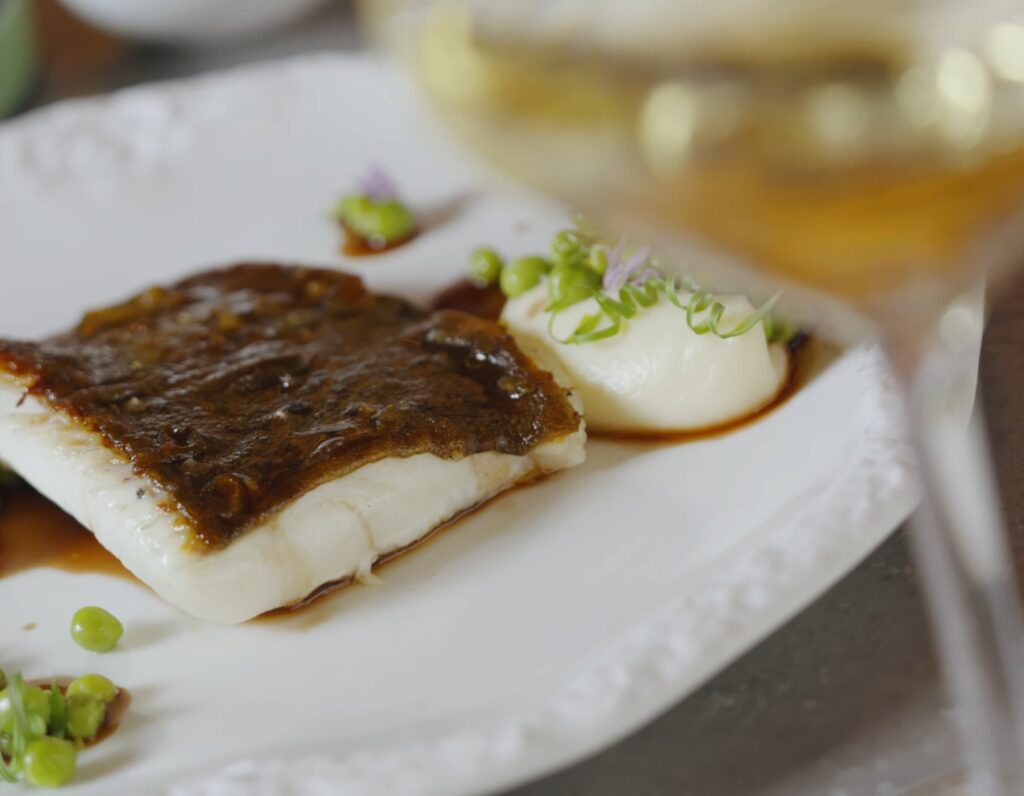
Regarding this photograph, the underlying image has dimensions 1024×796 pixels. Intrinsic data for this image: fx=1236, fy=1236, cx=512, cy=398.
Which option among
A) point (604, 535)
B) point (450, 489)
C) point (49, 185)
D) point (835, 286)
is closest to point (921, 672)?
point (604, 535)

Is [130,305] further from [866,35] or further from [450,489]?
[866,35]

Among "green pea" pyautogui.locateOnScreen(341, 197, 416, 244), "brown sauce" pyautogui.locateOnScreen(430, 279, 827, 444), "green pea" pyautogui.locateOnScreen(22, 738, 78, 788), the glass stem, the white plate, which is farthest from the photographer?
"green pea" pyautogui.locateOnScreen(341, 197, 416, 244)

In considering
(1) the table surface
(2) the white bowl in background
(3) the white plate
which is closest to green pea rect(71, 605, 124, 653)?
(3) the white plate

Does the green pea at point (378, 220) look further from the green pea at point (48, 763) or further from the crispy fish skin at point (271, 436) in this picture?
the green pea at point (48, 763)

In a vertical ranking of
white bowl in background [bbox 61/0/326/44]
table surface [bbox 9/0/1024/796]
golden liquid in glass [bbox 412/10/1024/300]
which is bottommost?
table surface [bbox 9/0/1024/796]

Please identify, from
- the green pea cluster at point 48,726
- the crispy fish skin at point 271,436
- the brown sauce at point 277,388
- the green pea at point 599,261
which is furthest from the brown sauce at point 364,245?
the green pea cluster at point 48,726

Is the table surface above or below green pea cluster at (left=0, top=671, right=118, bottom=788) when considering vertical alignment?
above

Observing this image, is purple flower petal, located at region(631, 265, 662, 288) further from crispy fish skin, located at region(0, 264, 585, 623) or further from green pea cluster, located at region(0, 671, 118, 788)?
green pea cluster, located at region(0, 671, 118, 788)

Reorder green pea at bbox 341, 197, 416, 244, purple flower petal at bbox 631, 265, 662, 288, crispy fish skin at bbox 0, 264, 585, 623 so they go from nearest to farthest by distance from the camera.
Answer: crispy fish skin at bbox 0, 264, 585, 623
purple flower petal at bbox 631, 265, 662, 288
green pea at bbox 341, 197, 416, 244
